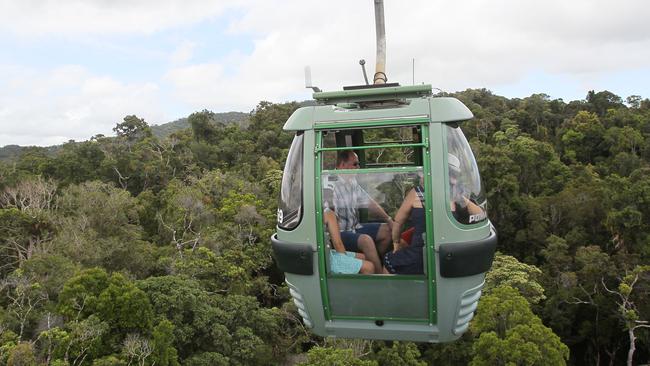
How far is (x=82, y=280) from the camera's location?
49.0 feet

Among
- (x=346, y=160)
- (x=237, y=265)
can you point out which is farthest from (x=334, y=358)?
(x=346, y=160)

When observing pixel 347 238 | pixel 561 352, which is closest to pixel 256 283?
pixel 561 352

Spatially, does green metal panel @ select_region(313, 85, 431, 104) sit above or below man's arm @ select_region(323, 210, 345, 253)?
above

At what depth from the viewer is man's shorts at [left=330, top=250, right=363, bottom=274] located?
4242 millimetres

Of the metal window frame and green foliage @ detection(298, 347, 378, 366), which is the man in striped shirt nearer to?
the metal window frame

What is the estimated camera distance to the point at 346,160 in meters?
4.43

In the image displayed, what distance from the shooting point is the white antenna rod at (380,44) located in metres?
4.09

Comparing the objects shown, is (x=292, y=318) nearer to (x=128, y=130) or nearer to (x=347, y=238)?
(x=347, y=238)

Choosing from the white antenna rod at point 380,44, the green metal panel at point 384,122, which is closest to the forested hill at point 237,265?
the green metal panel at point 384,122

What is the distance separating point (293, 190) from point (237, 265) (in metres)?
19.8

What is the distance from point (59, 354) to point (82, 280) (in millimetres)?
2463

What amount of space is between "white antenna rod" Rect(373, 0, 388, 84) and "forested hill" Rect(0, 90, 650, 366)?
37.8 feet

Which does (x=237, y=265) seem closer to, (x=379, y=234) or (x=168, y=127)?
(x=379, y=234)

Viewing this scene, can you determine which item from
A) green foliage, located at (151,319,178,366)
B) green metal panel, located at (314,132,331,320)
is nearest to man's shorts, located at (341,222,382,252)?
green metal panel, located at (314,132,331,320)
